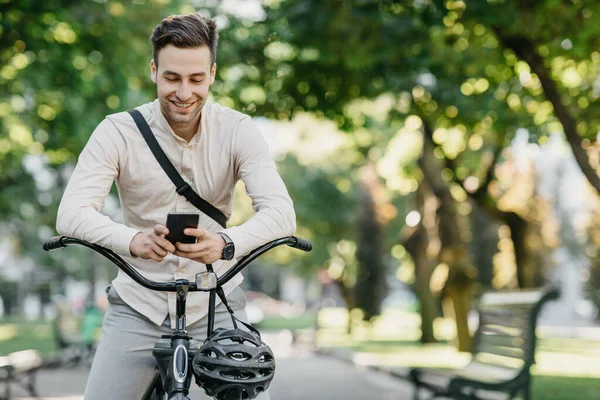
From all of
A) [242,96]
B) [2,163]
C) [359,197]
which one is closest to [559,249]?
[359,197]

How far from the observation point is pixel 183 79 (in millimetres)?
3459

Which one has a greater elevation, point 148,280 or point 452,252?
point 452,252

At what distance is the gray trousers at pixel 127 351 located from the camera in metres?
3.59

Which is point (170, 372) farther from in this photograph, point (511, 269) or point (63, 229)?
point (511, 269)

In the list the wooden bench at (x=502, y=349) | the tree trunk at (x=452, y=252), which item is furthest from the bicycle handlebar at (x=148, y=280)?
the tree trunk at (x=452, y=252)

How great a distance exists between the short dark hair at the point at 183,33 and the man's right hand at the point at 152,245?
1.89 ft

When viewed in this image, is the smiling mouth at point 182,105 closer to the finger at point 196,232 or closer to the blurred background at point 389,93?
the finger at point 196,232

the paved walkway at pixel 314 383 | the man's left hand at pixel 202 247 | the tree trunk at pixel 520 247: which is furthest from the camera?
the tree trunk at pixel 520 247

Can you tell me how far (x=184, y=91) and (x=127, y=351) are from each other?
2.75 ft

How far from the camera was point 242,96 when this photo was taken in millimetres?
17281

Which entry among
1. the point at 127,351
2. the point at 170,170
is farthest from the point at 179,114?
the point at 127,351

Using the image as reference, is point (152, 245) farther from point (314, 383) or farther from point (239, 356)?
point (314, 383)

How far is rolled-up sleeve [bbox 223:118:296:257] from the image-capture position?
3.34 metres

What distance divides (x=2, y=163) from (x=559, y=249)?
40.1 m
